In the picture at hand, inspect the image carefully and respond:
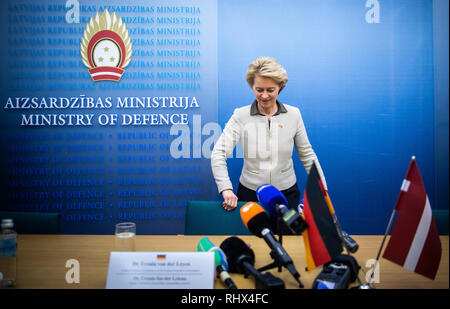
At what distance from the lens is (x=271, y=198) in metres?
1.03

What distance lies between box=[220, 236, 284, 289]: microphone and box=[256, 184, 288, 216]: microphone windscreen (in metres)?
0.16

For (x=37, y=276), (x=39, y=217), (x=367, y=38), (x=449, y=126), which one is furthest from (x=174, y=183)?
(x=449, y=126)

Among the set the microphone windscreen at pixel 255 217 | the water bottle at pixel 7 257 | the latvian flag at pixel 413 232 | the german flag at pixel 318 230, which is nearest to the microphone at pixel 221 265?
the microphone windscreen at pixel 255 217

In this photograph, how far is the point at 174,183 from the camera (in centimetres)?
260

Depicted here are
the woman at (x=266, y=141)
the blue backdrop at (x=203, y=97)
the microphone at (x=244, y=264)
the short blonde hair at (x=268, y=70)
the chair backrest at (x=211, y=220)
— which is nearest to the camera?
the microphone at (x=244, y=264)

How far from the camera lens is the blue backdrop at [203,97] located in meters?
2.46

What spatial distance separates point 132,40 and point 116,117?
2.17 ft

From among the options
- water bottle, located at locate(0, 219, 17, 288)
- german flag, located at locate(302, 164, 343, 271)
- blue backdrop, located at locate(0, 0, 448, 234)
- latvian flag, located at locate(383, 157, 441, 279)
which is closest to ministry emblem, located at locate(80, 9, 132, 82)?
blue backdrop, located at locate(0, 0, 448, 234)

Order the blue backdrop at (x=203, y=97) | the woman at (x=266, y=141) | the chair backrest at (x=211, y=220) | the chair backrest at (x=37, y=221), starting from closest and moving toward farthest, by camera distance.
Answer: the chair backrest at (x=37, y=221)
the chair backrest at (x=211, y=220)
the woman at (x=266, y=141)
the blue backdrop at (x=203, y=97)

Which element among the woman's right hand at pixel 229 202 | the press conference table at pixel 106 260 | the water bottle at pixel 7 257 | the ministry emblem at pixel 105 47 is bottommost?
the press conference table at pixel 106 260

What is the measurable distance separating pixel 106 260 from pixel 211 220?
0.70 meters

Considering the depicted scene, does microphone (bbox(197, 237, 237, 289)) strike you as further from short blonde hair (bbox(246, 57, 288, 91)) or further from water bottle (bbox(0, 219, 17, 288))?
short blonde hair (bbox(246, 57, 288, 91))

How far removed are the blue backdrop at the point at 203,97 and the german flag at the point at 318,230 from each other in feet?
5.59

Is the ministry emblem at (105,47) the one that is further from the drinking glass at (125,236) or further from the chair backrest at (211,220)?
the drinking glass at (125,236)
